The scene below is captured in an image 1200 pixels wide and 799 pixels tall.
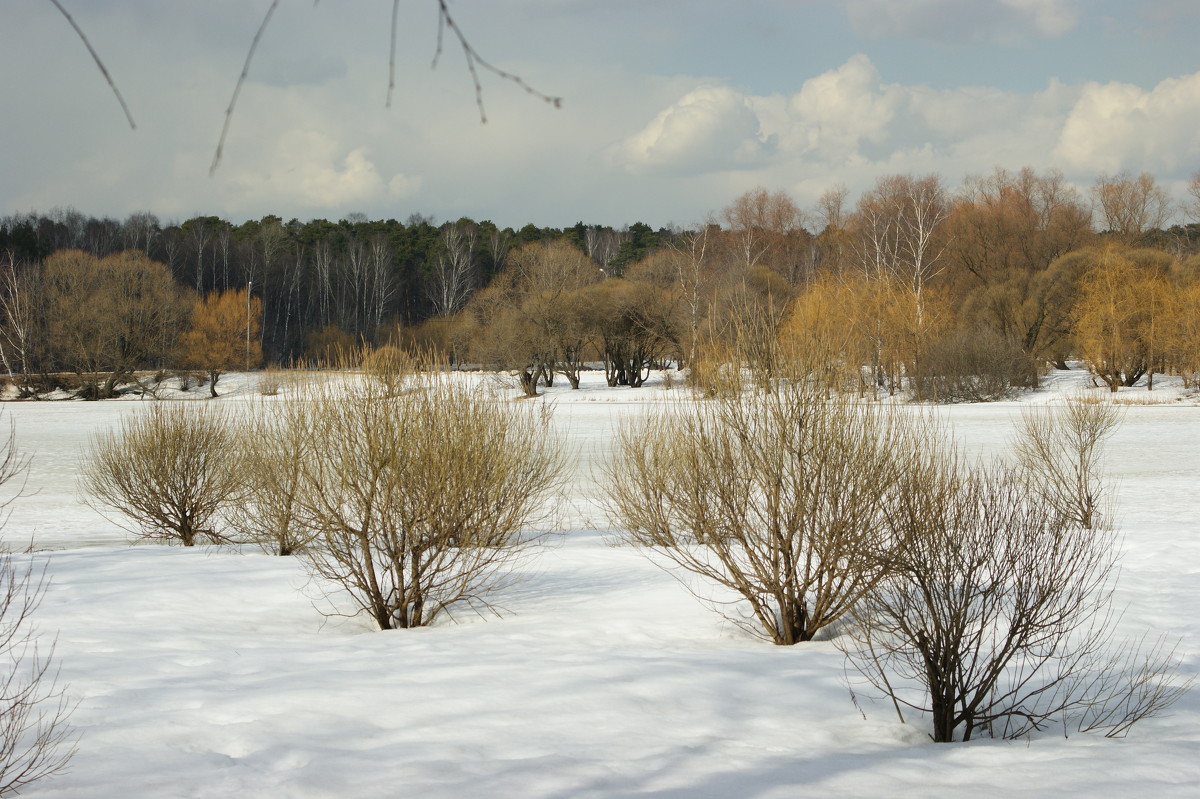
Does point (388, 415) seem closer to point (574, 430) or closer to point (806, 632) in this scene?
point (806, 632)

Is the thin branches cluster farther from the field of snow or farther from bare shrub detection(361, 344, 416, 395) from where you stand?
bare shrub detection(361, 344, 416, 395)

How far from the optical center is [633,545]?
14250 mm

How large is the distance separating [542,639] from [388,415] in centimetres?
270

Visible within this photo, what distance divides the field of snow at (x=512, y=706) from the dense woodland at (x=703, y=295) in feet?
69.1

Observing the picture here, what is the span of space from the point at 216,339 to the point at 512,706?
55390 mm

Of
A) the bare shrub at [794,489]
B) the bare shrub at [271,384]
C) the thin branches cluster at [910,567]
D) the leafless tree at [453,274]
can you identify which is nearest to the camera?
the thin branches cluster at [910,567]

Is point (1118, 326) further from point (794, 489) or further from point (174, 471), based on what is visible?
point (174, 471)

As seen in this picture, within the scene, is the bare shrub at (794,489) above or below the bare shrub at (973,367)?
below

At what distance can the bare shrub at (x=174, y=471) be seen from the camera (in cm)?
1505

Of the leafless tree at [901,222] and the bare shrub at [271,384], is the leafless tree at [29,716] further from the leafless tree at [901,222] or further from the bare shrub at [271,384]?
the leafless tree at [901,222]

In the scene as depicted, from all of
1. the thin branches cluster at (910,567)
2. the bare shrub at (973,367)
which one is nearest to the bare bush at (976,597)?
the thin branches cluster at (910,567)

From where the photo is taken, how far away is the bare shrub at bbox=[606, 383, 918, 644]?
807cm

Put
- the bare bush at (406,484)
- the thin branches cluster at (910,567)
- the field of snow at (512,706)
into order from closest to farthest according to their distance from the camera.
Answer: the field of snow at (512,706) → the thin branches cluster at (910,567) → the bare bush at (406,484)

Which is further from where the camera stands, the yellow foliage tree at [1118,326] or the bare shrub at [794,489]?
the yellow foliage tree at [1118,326]
